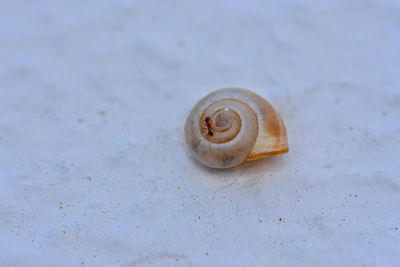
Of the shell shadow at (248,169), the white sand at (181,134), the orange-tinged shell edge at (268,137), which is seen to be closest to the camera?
the white sand at (181,134)

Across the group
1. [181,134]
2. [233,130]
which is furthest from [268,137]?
[181,134]

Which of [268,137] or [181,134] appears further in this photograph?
[181,134]

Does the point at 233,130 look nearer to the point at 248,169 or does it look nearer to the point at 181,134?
the point at 248,169

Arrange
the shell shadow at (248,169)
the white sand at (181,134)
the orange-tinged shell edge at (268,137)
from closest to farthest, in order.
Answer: the white sand at (181,134)
the orange-tinged shell edge at (268,137)
the shell shadow at (248,169)

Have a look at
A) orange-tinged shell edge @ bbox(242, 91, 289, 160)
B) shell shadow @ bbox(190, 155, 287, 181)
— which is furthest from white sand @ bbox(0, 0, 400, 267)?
orange-tinged shell edge @ bbox(242, 91, 289, 160)

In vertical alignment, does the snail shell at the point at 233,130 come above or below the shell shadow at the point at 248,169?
above

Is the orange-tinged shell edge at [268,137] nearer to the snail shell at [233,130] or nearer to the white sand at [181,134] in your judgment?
the snail shell at [233,130]

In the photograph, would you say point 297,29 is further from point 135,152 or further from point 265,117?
point 135,152

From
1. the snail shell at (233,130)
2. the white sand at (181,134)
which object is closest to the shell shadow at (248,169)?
the white sand at (181,134)
